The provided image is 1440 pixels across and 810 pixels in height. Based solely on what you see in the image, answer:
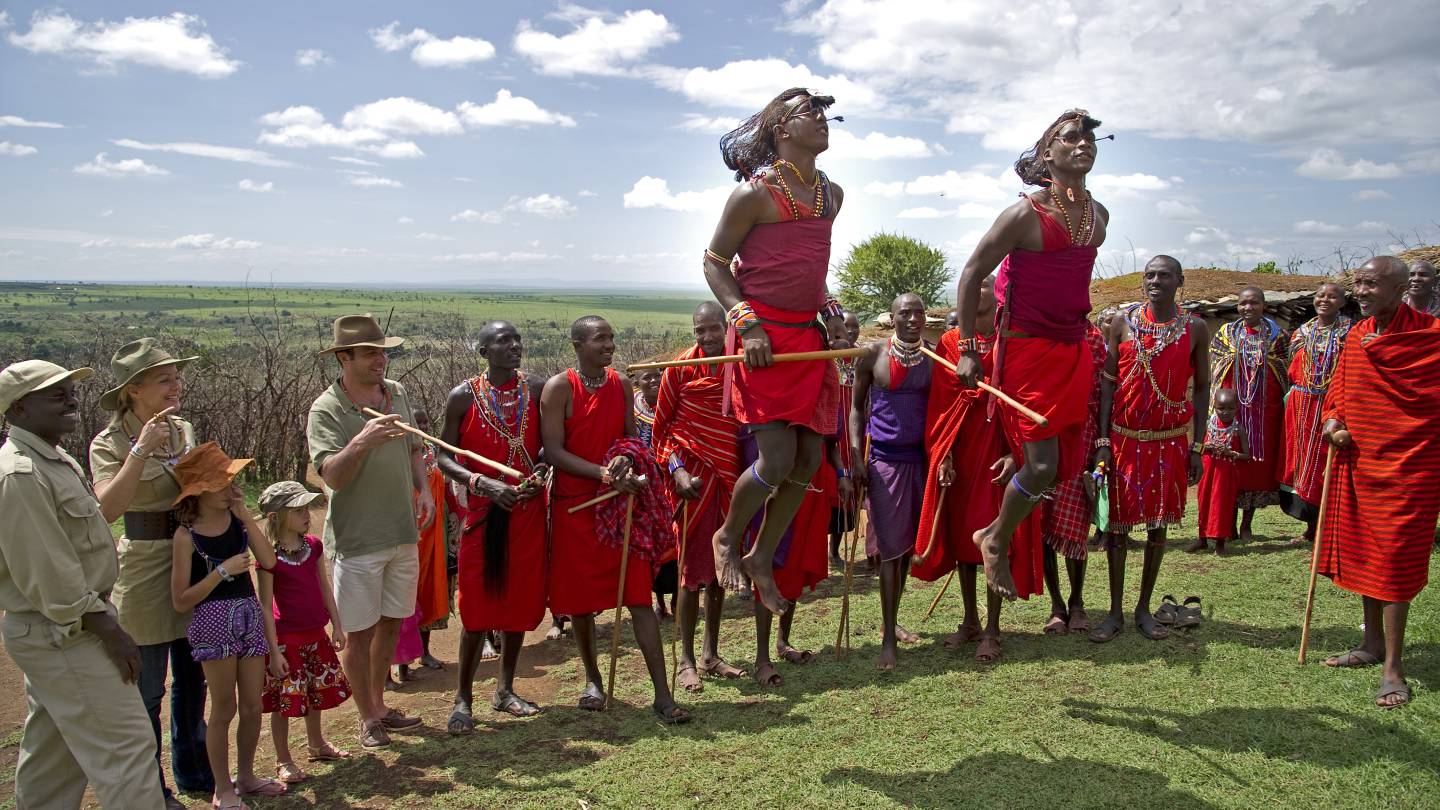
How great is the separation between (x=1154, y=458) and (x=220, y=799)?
588 centimetres

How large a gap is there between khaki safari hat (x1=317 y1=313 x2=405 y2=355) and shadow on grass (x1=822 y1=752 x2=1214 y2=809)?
3.31 metres

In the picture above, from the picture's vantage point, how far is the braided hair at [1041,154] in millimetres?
4605

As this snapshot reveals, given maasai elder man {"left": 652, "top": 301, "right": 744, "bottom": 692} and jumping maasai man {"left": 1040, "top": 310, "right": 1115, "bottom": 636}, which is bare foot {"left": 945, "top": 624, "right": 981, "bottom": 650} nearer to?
jumping maasai man {"left": 1040, "top": 310, "right": 1115, "bottom": 636}

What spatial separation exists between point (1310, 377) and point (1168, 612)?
315 centimetres

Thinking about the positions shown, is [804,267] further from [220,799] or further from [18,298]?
[18,298]

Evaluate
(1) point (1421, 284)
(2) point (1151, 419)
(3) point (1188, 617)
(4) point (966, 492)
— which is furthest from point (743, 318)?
(1) point (1421, 284)

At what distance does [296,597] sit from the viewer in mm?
5137

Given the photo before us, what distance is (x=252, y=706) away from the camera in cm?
474

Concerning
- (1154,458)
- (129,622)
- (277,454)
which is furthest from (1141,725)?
(277,454)

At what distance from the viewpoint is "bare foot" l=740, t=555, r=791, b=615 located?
15.4 ft

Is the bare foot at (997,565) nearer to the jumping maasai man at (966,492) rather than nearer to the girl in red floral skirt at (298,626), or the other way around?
the jumping maasai man at (966,492)

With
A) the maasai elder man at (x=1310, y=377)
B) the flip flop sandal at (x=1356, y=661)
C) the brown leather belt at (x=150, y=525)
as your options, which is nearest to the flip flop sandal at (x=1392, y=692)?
the flip flop sandal at (x=1356, y=661)

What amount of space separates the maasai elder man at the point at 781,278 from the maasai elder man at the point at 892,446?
1754 millimetres

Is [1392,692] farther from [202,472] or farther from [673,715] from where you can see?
[202,472]
